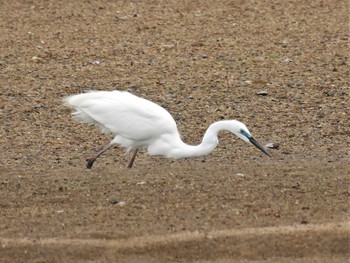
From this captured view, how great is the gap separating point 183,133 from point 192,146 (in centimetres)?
164

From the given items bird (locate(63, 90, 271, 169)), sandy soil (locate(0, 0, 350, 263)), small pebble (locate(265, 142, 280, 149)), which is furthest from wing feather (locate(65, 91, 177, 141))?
small pebble (locate(265, 142, 280, 149))

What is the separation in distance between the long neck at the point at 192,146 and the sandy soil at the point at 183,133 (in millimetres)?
183

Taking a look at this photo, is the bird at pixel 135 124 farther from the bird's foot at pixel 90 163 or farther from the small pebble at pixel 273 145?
the small pebble at pixel 273 145

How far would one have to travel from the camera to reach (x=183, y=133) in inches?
512

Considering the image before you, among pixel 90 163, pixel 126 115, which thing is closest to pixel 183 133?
pixel 126 115

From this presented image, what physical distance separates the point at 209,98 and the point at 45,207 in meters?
4.80

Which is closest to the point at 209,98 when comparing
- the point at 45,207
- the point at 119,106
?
the point at 119,106

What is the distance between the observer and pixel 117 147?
12711mm

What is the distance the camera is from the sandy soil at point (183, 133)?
28.6ft

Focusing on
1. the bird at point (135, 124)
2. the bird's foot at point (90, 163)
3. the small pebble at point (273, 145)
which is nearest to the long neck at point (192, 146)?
the bird at point (135, 124)

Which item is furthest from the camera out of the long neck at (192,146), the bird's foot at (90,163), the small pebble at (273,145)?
the small pebble at (273,145)

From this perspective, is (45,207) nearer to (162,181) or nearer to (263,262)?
(162,181)

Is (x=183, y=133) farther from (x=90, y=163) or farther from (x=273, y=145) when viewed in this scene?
(x=90, y=163)

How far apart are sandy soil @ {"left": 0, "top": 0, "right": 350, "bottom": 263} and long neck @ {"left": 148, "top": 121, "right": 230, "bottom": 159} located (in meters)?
0.18
